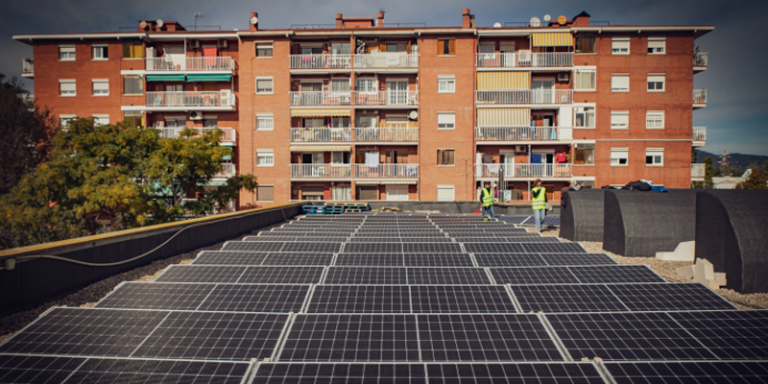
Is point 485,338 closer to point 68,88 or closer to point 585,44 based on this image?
point 585,44

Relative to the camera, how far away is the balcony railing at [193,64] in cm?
3244

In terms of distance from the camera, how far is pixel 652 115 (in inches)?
1253

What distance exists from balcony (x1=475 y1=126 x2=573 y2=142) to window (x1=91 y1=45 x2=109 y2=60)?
3285cm

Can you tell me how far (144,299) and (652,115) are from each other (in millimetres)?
37860

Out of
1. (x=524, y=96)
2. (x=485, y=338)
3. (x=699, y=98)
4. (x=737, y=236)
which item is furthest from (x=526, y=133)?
(x=485, y=338)

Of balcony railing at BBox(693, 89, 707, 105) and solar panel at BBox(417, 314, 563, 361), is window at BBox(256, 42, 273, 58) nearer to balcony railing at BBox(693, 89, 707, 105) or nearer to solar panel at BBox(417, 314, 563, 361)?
solar panel at BBox(417, 314, 563, 361)

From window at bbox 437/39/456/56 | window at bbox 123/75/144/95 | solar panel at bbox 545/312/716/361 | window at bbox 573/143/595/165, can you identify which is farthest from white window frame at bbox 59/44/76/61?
window at bbox 573/143/595/165

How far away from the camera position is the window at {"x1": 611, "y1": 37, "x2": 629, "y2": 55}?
105 feet

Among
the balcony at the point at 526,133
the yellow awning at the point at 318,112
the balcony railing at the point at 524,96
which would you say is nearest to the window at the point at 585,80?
the balcony railing at the point at 524,96

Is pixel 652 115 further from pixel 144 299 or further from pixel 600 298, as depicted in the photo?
pixel 144 299

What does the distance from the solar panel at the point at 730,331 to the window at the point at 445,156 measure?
90.2 ft

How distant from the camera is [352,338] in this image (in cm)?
433

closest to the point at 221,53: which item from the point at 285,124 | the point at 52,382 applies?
the point at 285,124

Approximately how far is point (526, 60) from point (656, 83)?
36.5 ft
